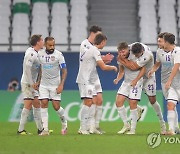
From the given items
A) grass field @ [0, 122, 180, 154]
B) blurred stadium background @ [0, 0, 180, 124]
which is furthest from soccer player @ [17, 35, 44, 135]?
blurred stadium background @ [0, 0, 180, 124]

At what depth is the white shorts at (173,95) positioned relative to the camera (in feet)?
43.5

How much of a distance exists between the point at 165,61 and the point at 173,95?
2.61ft

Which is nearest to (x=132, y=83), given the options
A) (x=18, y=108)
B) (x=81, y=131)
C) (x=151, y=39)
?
(x=81, y=131)

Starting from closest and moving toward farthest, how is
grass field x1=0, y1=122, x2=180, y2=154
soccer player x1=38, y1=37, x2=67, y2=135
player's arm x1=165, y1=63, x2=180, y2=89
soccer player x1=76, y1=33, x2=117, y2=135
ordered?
grass field x1=0, y1=122, x2=180, y2=154 → player's arm x1=165, y1=63, x2=180, y2=89 → soccer player x1=38, y1=37, x2=67, y2=135 → soccer player x1=76, y1=33, x2=117, y2=135

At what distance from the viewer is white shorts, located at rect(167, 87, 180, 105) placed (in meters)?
13.2

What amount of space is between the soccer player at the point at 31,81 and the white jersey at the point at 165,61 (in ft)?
8.44

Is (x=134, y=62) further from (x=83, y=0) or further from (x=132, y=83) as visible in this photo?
(x=83, y=0)

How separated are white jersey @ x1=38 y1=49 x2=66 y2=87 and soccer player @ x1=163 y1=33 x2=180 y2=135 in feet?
7.45

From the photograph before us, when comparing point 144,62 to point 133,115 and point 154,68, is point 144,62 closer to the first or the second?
point 154,68

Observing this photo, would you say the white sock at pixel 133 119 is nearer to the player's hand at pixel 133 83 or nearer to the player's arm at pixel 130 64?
the player's hand at pixel 133 83

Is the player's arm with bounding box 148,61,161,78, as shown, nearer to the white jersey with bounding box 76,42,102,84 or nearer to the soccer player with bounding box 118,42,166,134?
the soccer player with bounding box 118,42,166,134

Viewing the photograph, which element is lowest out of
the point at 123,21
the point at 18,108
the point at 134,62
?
the point at 18,108

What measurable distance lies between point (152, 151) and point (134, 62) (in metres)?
4.18

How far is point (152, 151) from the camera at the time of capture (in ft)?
33.4
